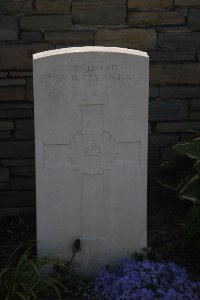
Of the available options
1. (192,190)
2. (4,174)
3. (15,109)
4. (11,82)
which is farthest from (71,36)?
(192,190)

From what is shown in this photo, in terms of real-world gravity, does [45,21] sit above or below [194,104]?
above

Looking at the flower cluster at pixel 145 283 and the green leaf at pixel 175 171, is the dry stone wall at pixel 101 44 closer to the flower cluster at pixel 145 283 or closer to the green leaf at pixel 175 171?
the green leaf at pixel 175 171

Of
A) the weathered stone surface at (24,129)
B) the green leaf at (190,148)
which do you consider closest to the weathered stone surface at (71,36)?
the weathered stone surface at (24,129)

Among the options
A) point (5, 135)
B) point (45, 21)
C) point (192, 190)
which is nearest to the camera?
point (192, 190)

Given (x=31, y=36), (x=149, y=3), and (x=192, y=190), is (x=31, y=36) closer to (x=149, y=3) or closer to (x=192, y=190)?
(x=149, y=3)

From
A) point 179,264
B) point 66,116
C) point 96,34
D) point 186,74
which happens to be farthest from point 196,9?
point 179,264

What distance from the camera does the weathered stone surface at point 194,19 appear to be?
419 centimetres

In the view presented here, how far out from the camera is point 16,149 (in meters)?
4.34

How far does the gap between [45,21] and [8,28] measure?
275mm

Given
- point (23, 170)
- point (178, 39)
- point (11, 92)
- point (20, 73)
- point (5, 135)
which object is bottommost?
point (23, 170)

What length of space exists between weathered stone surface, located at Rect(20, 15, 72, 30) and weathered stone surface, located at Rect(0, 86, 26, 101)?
17.9 inches

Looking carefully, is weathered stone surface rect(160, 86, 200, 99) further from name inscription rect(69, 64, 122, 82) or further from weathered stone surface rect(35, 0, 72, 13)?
name inscription rect(69, 64, 122, 82)

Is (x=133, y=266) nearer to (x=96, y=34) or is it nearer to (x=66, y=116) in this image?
(x=66, y=116)

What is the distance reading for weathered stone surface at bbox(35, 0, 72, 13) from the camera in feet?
13.4
